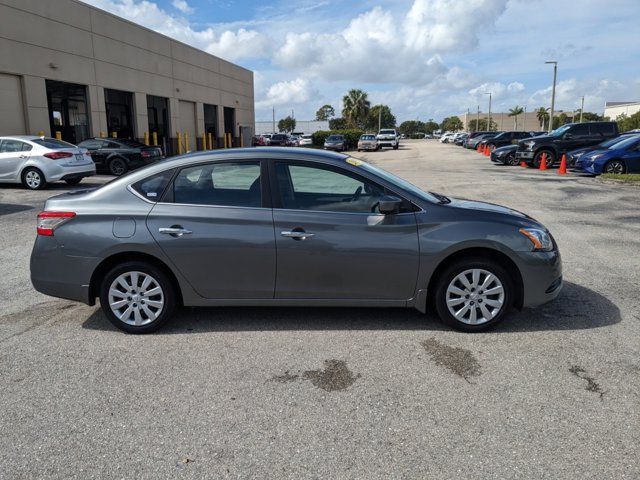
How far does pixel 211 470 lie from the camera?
277 centimetres

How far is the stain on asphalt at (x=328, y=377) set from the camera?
3680 mm

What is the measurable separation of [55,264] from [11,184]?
1362 cm

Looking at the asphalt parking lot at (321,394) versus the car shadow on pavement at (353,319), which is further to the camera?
the car shadow on pavement at (353,319)

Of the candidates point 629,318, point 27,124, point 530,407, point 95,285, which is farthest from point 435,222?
point 27,124

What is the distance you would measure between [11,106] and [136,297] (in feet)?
66.7

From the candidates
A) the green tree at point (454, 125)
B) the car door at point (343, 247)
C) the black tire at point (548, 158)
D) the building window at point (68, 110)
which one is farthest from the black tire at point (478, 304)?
the green tree at point (454, 125)

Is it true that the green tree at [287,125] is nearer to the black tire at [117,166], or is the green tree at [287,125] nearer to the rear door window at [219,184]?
the black tire at [117,166]

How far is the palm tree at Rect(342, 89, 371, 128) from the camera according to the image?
87250 millimetres

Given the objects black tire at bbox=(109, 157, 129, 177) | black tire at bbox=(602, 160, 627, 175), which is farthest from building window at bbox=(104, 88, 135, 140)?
black tire at bbox=(602, 160, 627, 175)

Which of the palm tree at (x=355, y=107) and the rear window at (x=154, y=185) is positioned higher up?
the palm tree at (x=355, y=107)

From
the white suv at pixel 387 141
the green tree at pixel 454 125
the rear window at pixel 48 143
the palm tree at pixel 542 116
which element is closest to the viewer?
the rear window at pixel 48 143

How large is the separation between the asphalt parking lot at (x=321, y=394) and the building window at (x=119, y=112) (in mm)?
24762

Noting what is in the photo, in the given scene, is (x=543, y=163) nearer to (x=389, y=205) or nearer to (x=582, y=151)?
(x=582, y=151)

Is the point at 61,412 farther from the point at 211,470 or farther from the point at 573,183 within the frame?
the point at 573,183
